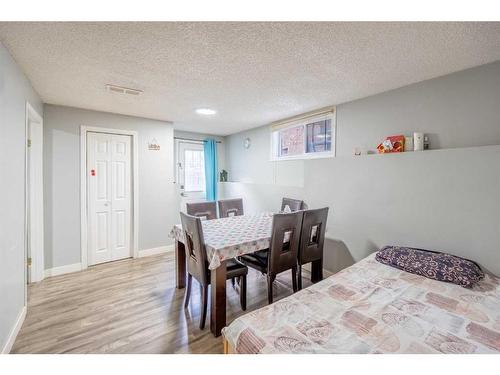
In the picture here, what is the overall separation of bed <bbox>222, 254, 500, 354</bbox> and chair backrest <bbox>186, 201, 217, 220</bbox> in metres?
1.97

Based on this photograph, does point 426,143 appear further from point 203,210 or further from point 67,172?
point 67,172

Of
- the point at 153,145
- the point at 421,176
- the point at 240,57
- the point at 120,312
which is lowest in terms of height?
the point at 120,312

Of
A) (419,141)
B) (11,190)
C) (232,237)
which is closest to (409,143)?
(419,141)

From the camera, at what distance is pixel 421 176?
2.22 meters

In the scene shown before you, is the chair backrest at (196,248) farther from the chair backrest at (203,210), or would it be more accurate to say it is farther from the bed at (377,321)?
the chair backrest at (203,210)

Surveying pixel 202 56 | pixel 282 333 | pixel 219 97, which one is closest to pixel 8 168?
pixel 202 56

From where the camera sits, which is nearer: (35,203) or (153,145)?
(35,203)

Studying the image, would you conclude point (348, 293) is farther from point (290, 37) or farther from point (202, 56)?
point (202, 56)

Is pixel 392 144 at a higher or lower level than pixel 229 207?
higher

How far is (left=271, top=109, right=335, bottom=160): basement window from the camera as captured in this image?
326 centimetres

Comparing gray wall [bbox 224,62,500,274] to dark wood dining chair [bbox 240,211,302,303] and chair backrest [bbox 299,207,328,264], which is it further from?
dark wood dining chair [bbox 240,211,302,303]

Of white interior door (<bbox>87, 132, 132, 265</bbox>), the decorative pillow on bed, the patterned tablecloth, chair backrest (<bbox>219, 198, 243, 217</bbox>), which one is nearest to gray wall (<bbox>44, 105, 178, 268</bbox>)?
white interior door (<bbox>87, 132, 132, 265</bbox>)

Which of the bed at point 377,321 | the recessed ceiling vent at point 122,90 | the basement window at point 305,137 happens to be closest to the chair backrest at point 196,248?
the bed at point 377,321

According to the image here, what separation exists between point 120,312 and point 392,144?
3222mm
